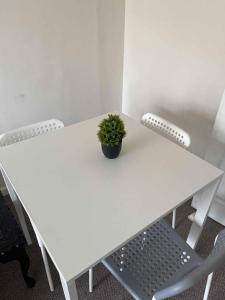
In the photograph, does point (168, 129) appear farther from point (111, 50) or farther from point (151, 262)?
point (111, 50)

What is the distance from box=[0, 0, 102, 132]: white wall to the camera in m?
1.49

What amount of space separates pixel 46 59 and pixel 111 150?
3.26 feet

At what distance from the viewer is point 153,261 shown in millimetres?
1055

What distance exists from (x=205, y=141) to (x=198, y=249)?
0.76 m

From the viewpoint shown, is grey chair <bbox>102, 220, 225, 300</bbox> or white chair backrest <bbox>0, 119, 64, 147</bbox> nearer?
grey chair <bbox>102, 220, 225, 300</bbox>

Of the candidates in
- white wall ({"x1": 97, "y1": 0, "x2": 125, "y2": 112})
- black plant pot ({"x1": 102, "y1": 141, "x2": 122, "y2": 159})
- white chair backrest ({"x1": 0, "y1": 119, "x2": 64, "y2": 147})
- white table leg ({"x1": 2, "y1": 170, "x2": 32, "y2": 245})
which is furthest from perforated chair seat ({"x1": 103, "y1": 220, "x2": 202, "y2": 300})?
white wall ({"x1": 97, "y1": 0, "x2": 125, "y2": 112})

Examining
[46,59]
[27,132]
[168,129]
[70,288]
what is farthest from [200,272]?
[46,59]

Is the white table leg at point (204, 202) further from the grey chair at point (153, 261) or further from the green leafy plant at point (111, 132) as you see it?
the green leafy plant at point (111, 132)

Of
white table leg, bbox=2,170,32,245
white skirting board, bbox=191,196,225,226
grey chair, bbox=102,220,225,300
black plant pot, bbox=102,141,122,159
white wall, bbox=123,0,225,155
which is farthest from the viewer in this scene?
white skirting board, bbox=191,196,225,226

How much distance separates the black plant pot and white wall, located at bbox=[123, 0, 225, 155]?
2.83 ft

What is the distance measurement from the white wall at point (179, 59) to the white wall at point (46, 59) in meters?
0.33

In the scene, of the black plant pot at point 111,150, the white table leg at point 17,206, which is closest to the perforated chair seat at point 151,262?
the black plant pot at point 111,150

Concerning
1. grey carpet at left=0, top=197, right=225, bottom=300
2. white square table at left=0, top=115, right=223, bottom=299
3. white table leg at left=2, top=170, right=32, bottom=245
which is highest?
white square table at left=0, top=115, right=223, bottom=299

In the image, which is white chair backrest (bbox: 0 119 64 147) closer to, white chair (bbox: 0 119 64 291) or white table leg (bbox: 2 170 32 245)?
white chair (bbox: 0 119 64 291)
